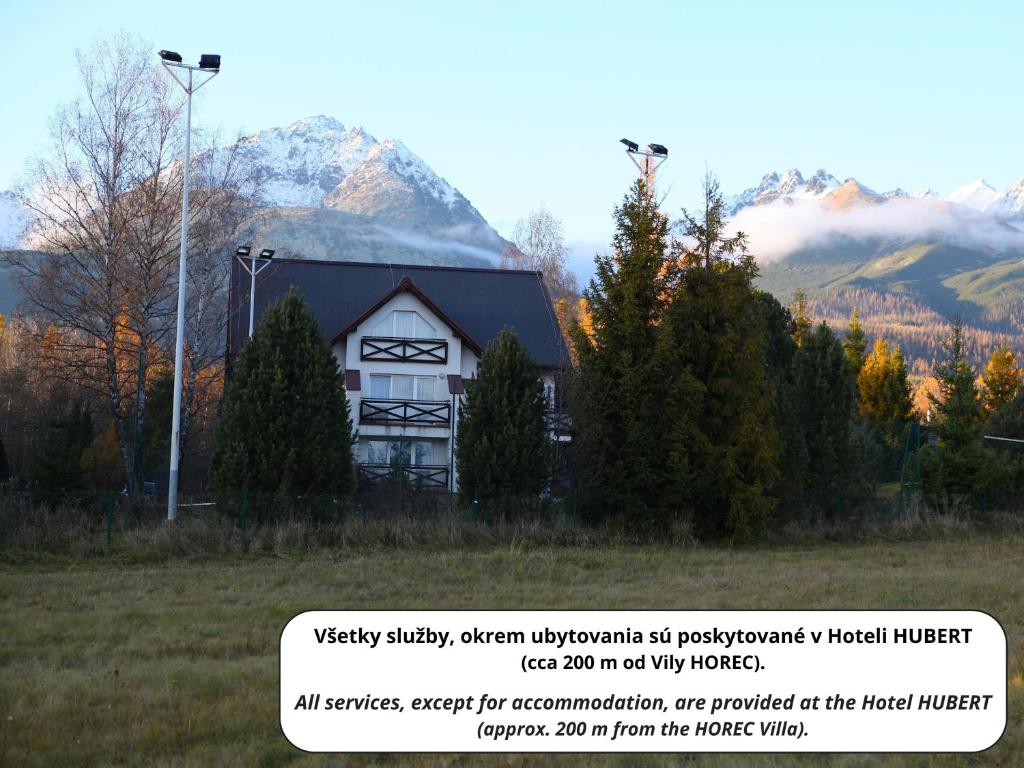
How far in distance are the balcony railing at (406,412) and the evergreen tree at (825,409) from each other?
478 inches

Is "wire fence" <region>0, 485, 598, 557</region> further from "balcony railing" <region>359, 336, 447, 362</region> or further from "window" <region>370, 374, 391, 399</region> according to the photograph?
"balcony railing" <region>359, 336, 447, 362</region>

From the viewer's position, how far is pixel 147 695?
8.67 metres

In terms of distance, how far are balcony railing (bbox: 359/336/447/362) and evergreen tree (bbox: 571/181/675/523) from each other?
37.8 feet

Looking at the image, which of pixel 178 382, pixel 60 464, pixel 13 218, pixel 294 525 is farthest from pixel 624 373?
pixel 13 218

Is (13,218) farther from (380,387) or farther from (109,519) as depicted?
(109,519)

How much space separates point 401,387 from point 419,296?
3.36 meters

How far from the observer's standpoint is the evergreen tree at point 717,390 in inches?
968

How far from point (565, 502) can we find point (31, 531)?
1132cm

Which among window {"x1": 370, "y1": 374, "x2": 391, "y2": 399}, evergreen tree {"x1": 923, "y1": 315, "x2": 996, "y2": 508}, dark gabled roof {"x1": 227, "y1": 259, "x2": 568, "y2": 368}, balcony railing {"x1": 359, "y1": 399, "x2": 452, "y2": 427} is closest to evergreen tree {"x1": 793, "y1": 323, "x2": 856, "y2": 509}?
evergreen tree {"x1": 923, "y1": 315, "x2": 996, "y2": 508}

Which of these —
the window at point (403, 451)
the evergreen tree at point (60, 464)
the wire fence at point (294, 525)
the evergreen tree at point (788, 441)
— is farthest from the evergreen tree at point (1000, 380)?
the evergreen tree at point (60, 464)

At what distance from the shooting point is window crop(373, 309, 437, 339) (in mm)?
36438

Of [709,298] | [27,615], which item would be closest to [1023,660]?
[27,615]

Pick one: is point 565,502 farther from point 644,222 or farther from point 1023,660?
point 1023,660

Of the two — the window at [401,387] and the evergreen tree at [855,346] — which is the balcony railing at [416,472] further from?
the evergreen tree at [855,346]
